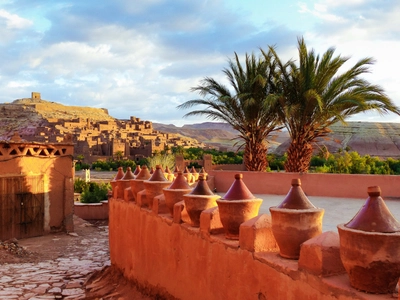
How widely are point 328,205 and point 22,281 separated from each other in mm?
5802

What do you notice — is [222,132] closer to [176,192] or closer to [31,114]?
[31,114]

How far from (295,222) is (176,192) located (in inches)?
81.5

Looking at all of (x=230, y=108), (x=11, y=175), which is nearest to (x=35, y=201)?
(x=11, y=175)

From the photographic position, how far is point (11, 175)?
1216cm

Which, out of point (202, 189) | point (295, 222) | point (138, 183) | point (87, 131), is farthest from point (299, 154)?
point (87, 131)

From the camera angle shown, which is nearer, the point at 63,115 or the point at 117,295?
the point at 117,295

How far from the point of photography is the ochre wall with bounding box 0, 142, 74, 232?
40.4 ft

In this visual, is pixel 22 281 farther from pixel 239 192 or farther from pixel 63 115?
pixel 63 115

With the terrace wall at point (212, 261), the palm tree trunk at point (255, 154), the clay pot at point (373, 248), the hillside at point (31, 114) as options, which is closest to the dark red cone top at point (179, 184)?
the terrace wall at point (212, 261)

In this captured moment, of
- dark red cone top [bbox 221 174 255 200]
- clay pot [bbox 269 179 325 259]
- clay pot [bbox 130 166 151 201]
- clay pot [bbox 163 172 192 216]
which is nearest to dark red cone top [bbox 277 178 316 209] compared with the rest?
clay pot [bbox 269 179 325 259]

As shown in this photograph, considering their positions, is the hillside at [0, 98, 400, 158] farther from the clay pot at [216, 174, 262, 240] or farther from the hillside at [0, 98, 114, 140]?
the clay pot at [216, 174, 262, 240]

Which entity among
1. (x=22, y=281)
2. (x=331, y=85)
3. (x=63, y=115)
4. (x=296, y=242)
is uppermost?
(x=63, y=115)

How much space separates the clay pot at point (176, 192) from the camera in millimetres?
4570

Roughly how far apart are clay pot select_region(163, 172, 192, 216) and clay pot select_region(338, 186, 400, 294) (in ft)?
8.29
